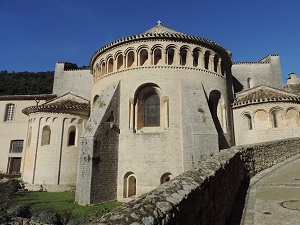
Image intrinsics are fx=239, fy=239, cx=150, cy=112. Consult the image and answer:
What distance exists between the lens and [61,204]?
1346cm

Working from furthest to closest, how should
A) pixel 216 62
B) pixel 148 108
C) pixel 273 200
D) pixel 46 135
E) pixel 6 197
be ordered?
pixel 46 135
pixel 216 62
pixel 148 108
pixel 6 197
pixel 273 200

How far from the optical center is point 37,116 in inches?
778

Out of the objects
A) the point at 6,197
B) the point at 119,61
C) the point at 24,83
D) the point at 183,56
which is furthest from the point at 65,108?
the point at 24,83

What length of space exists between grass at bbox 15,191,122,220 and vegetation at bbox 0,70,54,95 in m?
33.1

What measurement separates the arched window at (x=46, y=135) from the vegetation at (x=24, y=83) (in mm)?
29302

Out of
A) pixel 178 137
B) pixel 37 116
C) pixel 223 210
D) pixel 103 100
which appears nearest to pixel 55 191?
pixel 37 116

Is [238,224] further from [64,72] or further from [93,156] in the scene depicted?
[64,72]

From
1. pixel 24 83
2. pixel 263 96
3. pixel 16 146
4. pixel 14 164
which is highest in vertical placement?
pixel 24 83

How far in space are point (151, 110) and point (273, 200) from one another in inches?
426

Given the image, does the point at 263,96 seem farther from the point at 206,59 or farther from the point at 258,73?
the point at 258,73

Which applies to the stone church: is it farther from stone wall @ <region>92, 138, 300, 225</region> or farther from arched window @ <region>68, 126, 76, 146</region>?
stone wall @ <region>92, 138, 300, 225</region>

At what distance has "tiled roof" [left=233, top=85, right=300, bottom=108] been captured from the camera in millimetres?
17219

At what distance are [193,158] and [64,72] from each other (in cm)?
2016

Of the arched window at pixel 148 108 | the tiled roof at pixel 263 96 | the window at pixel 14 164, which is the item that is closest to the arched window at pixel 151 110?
the arched window at pixel 148 108
